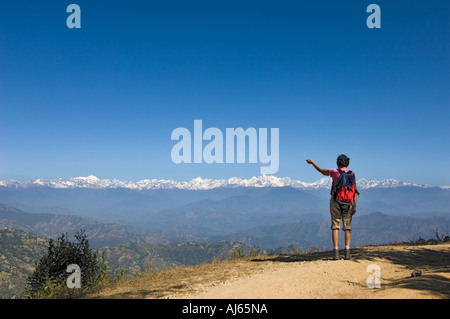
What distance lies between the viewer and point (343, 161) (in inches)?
454

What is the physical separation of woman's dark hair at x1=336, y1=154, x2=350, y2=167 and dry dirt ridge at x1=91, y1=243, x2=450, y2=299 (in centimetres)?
350

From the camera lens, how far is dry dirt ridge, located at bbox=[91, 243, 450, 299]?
Result: 7.26 metres

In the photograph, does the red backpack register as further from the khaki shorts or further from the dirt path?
the dirt path

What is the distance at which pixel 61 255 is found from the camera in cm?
1456

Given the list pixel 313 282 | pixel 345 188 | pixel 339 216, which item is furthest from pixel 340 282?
pixel 345 188

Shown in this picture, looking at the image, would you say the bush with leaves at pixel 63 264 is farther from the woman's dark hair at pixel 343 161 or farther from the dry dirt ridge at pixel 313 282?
the woman's dark hair at pixel 343 161

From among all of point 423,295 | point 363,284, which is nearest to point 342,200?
point 363,284

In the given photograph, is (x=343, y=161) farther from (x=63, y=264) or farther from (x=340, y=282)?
(x=63, y=264)

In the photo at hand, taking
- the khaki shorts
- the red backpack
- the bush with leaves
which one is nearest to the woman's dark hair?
the red backpack

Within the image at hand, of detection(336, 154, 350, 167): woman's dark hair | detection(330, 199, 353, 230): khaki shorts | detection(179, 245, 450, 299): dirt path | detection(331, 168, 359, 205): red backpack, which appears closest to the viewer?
detection(179, 245, 450, 299): dirt path

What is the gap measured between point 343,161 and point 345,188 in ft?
3.43

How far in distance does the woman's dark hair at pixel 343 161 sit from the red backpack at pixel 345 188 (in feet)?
1.12
